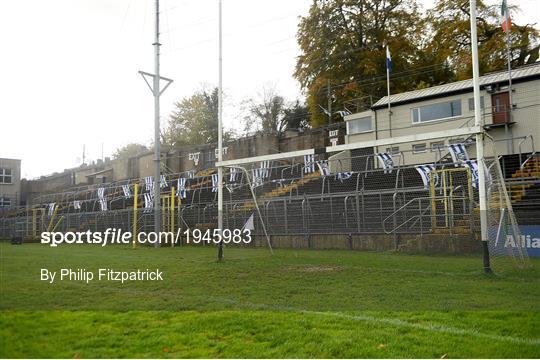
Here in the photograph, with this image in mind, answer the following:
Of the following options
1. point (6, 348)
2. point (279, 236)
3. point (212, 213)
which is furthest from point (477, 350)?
point (212, 213)

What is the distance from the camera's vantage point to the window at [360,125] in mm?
28328

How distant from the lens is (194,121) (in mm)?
46438

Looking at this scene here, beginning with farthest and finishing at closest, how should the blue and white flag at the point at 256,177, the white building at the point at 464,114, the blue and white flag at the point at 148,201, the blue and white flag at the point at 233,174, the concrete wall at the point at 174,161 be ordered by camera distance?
1. the concrete wall at the point at 174,161
2. the blue and white flag at the point at 148,201
3. the white building at the point at 464,114
4. the blue and white flag at the point at 233,174
5. the blue and white flag at the point at 256,177

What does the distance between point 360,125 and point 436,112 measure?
453 centimetres

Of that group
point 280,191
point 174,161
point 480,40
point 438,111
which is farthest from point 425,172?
point 174,161

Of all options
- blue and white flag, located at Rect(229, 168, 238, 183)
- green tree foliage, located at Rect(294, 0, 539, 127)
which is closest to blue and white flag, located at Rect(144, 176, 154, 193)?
blue and white flag, located at Rect(229, 168, 238, 183)

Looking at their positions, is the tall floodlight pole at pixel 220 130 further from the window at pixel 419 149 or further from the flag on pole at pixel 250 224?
the window at pixel 419 149

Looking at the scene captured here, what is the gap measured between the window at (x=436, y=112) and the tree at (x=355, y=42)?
6.27m

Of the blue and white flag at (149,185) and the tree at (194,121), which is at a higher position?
the tree at (194,121)

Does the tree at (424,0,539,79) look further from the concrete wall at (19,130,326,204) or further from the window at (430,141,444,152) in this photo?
the window at (430,141,444,152)

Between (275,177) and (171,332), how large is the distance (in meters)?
15.8

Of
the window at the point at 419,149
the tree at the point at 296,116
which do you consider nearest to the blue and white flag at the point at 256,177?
the window at the point at 419,149

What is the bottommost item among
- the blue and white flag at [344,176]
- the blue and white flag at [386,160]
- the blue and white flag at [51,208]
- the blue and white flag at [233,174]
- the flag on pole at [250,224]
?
the flag on pole at [250,224]

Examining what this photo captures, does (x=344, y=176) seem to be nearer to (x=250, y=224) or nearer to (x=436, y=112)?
(x=250, y=224)
